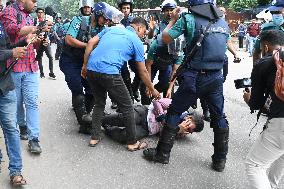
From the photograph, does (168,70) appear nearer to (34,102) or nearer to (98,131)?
(98,131)

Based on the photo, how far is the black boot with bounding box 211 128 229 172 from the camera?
13.7 feet

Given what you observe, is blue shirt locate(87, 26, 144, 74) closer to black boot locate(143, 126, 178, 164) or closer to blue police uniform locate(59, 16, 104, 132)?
blue police uniform locate(59, 16, 104, 132)

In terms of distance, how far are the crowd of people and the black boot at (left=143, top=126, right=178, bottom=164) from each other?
0.04 ft

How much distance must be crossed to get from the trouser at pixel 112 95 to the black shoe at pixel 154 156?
31cm

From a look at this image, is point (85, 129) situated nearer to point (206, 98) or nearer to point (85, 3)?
point (85, 3)

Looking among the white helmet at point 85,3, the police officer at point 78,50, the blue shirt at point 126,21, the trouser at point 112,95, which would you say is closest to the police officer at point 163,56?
the blue shirt at point 126,21

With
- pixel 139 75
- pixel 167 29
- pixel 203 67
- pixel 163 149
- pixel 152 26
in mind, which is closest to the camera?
pixel 203 67

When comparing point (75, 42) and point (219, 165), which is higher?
point (75, 42)

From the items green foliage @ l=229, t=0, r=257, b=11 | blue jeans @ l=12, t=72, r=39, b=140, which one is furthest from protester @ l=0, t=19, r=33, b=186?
green foliage @ l=229, t=0, r=257, b=11

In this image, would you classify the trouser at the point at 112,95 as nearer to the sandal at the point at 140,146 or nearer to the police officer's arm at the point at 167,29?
the sandal at the point at 140,146

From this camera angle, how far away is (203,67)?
3879 millimetres

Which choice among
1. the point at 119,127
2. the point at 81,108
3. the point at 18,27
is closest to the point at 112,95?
the point at 119,127

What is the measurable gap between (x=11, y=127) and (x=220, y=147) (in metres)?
2.21

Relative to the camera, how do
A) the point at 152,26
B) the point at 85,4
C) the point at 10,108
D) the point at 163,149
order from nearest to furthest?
the point at 10,108 → the point at 163,149 → the point at 85,4 → the point at 152,26
